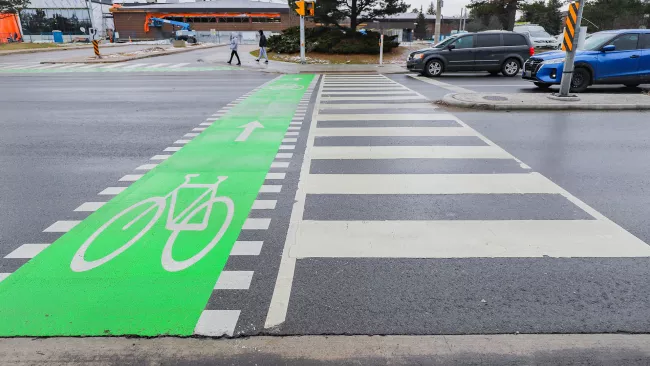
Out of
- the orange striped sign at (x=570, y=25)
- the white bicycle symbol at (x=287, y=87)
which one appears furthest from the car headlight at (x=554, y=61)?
the white bicycle symbol at (x=287, y=87)

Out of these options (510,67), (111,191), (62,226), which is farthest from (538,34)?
(62,226)

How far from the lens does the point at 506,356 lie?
120 inches

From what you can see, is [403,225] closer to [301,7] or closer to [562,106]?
[562,106]

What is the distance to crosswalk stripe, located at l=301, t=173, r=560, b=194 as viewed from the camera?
6059 millimetres

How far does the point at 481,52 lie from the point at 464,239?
17.9 m

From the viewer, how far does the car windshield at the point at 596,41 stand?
581 inches

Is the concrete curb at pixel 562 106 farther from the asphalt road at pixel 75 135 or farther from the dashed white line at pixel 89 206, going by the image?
the dashed white line at pixel 89 206

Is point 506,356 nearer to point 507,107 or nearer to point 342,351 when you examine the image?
point 342,351

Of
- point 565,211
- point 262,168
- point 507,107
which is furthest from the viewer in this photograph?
point 507,107

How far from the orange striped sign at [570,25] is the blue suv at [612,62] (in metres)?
2.15

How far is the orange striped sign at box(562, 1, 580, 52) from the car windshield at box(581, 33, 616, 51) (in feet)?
10.0

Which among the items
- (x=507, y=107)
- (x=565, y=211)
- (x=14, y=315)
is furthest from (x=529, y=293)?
(x=507, y=107)

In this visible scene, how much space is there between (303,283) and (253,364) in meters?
1.02

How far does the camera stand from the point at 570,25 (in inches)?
482
